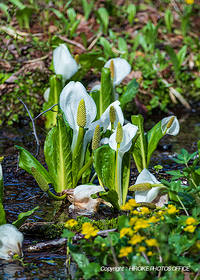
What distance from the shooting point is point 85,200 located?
1839 mm

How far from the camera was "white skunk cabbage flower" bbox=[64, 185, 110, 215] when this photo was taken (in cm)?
182

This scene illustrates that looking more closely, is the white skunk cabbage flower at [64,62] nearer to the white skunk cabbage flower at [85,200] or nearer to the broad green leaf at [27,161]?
the broad green leaf at [27,161]

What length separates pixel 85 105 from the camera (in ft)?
6.24

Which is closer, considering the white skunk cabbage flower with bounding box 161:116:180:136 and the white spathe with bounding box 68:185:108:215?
the white spathe with bounding box 68:185:108:215

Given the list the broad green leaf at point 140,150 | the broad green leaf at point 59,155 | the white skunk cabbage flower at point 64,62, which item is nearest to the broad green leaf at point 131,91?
the white skunk cabbage flower at point 64,62

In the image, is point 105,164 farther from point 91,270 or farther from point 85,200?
point 91,270

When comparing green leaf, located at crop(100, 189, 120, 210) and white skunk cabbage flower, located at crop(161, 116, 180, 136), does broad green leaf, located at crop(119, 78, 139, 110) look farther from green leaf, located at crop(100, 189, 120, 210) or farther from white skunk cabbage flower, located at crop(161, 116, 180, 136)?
green leaf, located at crop(100, 189, 120, 210)

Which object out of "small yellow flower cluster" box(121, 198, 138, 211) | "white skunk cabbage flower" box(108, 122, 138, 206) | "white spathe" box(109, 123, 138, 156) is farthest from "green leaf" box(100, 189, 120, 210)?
"small yellow flower cluster" box(121, 198, 138, 211)

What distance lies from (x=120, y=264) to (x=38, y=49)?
3422mm

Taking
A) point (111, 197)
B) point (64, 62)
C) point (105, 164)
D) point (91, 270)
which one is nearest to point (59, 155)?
point (105, 164)

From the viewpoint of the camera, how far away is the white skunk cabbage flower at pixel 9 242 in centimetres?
142

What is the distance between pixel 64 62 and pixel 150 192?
59.0 inches

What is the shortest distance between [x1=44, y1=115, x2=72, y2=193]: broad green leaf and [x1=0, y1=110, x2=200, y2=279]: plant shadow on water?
135mm

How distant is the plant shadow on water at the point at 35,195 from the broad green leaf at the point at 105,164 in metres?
0.19
